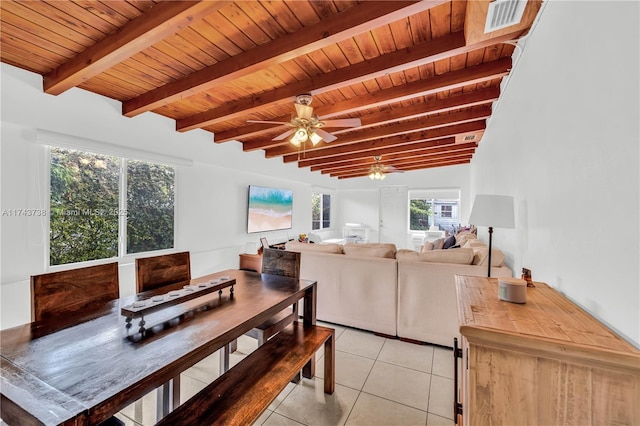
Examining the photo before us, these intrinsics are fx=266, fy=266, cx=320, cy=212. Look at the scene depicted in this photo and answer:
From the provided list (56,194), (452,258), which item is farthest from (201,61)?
(452,258)

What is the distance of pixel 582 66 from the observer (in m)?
1.12

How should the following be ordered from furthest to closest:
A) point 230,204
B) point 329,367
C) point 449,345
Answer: point 230,204, point 449,345, point 329,367

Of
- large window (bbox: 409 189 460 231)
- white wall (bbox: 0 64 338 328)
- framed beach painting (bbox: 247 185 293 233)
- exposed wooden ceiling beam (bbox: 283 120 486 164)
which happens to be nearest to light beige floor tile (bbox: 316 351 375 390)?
white wall (bbox: 0 64 338 328)

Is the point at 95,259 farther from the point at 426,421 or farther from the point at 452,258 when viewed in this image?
the point at 452,258

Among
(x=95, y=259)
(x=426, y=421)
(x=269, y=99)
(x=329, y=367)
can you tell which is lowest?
(x=426, y=421)

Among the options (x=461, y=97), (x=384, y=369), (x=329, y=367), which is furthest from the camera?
(x=461, y=97)

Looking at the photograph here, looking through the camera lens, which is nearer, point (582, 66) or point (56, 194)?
point (582, 66)

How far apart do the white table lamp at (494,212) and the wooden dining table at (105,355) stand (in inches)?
55.3

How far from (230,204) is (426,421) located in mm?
4084

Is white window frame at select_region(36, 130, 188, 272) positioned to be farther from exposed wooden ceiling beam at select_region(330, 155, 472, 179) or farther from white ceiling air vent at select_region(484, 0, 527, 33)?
exposed wooden ceiling beam at select_region(330, 155, 472, 179)

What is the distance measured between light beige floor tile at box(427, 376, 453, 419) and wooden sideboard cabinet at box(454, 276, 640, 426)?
3.85ft

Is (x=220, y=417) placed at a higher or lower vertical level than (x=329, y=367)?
higher

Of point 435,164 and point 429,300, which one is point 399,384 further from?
point 435,164

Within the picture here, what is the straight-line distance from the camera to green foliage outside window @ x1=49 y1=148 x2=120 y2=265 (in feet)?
8.54
